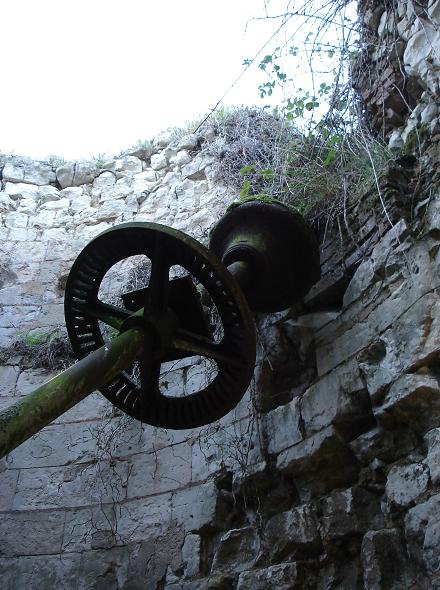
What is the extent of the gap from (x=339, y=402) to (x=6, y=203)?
13.1ft

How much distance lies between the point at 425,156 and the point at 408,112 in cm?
64

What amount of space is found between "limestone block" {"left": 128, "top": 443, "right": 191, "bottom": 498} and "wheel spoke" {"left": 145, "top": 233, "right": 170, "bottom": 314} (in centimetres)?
115

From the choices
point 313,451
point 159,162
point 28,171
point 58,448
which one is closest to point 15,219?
point 28,171

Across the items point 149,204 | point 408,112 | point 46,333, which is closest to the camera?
point 408,112

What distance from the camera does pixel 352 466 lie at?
2.81 metres

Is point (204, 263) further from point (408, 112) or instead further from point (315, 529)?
point (408, 112)

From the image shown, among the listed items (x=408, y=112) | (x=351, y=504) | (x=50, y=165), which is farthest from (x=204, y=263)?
(x=50, y=165)

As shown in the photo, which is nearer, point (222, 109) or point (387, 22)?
point (387, 22)

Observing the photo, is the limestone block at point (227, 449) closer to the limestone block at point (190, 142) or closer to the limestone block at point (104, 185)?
the limestone block at point (104, 185)

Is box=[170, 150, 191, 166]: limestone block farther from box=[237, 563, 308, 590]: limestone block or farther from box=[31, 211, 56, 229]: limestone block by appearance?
box=[237, 563, 308, 590]: limestone block

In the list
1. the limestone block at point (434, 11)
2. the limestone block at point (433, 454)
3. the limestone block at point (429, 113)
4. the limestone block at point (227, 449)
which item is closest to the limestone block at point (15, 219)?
the limestone block at point (227, 449)

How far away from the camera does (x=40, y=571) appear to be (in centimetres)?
341

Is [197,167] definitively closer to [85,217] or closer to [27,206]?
[85,217]

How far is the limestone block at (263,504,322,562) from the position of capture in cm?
274
